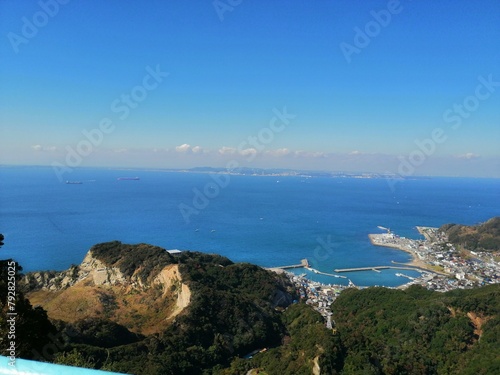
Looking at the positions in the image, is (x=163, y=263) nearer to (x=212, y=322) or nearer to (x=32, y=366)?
(x=212, y=322)

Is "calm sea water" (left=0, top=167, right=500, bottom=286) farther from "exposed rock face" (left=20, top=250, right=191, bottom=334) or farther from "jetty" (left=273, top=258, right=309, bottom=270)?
"exposed rock face" (left=20, top=250, right=191, bottom=334)

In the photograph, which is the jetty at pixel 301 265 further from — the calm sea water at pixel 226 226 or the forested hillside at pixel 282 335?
the forested hillside at pixel 282 335

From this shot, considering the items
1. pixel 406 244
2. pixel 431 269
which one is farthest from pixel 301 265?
pixel 406 244

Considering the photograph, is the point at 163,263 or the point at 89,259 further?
the point at 89,259

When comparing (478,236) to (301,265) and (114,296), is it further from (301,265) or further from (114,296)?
(114,296)

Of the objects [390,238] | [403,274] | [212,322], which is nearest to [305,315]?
[212,322]

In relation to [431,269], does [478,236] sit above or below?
above
